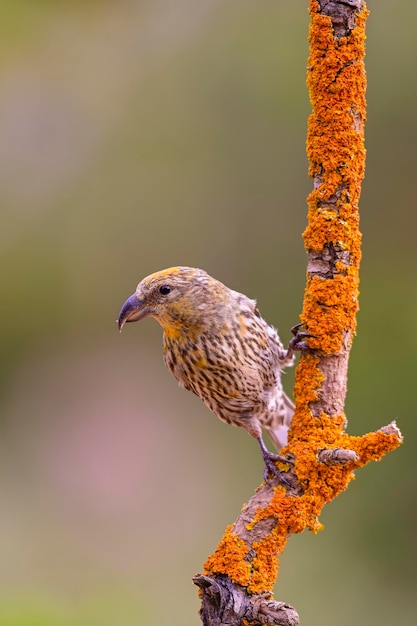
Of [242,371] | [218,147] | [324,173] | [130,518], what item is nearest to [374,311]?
[218,147]

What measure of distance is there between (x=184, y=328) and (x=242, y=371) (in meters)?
0.36

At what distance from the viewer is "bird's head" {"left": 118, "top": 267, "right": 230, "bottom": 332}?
4270 millimetres

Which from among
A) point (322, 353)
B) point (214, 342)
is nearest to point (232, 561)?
Answer: point (322, 353)

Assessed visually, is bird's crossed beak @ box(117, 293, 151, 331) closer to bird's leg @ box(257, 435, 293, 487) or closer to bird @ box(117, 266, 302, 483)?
bird @ box(117, 266, 302, 483)

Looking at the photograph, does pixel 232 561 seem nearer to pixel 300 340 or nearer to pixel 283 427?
pixel 300 340

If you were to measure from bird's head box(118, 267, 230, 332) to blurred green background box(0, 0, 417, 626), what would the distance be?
372 centimetres

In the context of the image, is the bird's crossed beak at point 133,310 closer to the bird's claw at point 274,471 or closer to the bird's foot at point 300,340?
the bird's foot at point 300,340

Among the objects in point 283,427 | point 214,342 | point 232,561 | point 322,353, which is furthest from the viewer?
point 283,427

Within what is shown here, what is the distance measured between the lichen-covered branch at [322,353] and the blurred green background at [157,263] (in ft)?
13.7

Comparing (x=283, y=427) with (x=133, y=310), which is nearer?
(x=133, y=310)

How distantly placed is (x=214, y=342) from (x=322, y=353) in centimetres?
81

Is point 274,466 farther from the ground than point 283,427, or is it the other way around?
point 283,427

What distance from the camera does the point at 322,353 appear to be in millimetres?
3795

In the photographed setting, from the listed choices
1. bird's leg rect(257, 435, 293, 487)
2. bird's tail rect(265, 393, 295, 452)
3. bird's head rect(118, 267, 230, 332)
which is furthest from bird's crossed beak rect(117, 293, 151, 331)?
bird's tail rect(265, 393, 295, 452)
